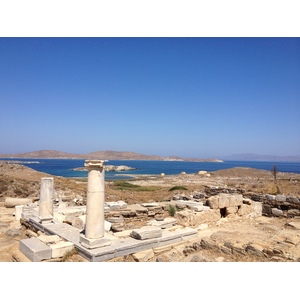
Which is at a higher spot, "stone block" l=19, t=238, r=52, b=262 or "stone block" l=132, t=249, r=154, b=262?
"stone block" l=19, t=238, r=52, b=262

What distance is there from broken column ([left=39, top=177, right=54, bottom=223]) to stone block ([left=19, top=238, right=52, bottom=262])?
2584mm

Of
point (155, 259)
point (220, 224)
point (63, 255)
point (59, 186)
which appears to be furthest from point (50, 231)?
point (59, 186)

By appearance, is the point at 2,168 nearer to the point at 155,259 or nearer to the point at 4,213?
the point at 4,213

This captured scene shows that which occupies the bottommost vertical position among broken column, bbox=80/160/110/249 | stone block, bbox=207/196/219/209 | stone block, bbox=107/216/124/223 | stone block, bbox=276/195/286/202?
stone block, bbox=107/216/124/223

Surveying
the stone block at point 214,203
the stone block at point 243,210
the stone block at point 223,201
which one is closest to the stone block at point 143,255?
the stone block at point 214,203

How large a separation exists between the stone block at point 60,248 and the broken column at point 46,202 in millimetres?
3001

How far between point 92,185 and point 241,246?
12.8ft

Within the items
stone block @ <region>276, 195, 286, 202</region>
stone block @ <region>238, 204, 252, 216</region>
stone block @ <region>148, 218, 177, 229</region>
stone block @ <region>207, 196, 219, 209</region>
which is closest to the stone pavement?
stone block @ <region>148, 218, 177, 229</region>

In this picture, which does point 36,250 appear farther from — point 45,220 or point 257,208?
point 257,208

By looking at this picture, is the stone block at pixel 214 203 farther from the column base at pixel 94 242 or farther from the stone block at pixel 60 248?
the stone block at pixel 60 248

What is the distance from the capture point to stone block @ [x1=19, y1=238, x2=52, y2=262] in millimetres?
6309

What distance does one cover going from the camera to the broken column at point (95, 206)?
655 cm

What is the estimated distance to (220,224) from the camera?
1064cm

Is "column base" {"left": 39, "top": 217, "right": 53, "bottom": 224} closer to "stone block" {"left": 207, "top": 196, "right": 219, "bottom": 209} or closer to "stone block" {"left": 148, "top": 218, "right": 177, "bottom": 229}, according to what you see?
"stone block" {"left": 148, "top": 218, "right": 177, "bottom": 229}
